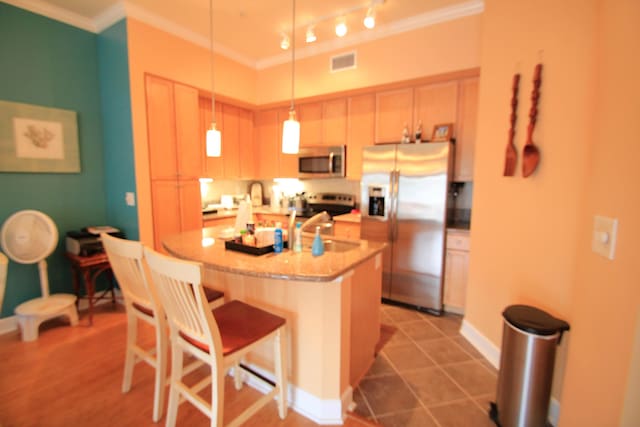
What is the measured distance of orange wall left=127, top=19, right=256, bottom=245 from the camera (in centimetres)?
284

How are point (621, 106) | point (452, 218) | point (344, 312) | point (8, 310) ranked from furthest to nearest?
point (452, 218)
point (8, 310)
point (344, 312)
point (621, 106)

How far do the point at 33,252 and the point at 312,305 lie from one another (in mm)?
2753

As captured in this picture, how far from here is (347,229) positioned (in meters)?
3.61

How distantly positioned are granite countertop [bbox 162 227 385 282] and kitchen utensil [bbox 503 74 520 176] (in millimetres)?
1058

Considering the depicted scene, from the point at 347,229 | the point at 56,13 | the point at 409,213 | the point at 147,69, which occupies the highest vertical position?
the point at 56,13

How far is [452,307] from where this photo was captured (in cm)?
306

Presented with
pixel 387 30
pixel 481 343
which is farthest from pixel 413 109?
pixel 481 343

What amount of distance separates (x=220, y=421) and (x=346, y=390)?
2.48ft

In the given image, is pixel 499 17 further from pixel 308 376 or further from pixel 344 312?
pixel 308 376

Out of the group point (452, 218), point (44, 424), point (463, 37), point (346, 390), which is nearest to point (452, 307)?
point (452, 218)

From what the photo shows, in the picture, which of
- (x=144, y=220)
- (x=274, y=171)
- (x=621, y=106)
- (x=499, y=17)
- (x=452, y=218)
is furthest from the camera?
(x=274, y=171)

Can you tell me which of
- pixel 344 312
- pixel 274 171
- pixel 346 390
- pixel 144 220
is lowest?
pixel 346 390

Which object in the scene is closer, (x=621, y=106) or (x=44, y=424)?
(x=621, y=106)

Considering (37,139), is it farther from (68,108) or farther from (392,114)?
(392,114)
